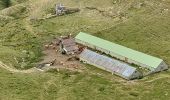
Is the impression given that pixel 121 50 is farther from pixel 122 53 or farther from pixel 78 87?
pixel 78 87

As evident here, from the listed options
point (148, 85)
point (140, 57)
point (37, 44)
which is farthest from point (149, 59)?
point (37, 44)

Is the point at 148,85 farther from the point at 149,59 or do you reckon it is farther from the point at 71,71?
the point at 71,71

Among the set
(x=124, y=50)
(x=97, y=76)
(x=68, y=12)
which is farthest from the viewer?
(x=68, y=12)

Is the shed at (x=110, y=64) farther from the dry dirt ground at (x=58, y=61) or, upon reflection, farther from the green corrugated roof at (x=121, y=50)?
the green corrugated roof at (x=121, y=50)

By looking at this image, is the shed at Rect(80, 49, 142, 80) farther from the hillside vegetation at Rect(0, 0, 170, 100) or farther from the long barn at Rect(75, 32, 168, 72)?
the long barn at Rect(75, 32, 168, 72)

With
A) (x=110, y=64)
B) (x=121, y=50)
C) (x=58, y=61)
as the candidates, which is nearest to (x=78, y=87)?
(x=110, y=64)

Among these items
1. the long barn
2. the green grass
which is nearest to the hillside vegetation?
the green grass

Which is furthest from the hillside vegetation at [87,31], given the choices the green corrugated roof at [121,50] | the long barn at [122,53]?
the green corrugated roof at [121,50]

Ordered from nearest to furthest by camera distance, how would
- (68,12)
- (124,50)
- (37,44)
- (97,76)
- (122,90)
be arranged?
1. (122,90)
2. (97,76)
3. (124,50)
4. (37,44)
5. (68,12)
